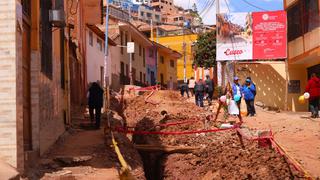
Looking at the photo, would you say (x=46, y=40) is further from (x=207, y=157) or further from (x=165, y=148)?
(x=207, y=157)

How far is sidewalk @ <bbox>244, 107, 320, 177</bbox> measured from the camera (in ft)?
41.1

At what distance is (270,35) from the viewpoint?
27.5 metres

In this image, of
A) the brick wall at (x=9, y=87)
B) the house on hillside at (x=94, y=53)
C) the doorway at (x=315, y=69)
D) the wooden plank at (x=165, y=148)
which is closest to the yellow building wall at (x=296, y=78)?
the doorway at (x=315, y=69)

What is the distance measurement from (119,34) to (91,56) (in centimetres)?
1081

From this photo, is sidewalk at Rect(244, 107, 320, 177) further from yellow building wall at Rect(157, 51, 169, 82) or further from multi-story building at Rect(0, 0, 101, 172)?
yellow building wall at Rect(157, 51, 169, 82)

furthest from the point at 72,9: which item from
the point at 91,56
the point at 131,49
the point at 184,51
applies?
the point at 184,51

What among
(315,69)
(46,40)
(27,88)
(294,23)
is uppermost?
(294,23)

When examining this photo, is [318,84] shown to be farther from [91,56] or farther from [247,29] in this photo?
[91,56]

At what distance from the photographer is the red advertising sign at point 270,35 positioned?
27.2 m

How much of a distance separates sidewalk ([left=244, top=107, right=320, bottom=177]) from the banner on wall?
8771 millimetres

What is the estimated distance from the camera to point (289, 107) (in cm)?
2795

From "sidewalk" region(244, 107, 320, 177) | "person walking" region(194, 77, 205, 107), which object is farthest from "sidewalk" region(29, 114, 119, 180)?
"person walking" region(194, 77, 205, 107)

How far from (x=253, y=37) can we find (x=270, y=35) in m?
0.93

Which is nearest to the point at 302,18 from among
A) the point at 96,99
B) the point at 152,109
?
the point at 152,109
